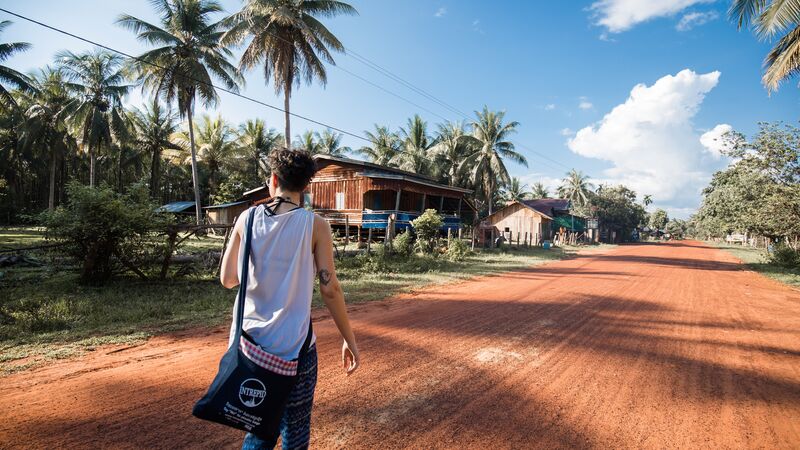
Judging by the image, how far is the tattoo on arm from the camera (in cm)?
176

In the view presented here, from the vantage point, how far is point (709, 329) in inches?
243

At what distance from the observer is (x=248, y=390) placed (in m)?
1.42

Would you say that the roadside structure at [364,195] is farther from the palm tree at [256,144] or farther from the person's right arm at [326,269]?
the person's right arm at [326,269]

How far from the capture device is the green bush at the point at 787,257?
1684 cm

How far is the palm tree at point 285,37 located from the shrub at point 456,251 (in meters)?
9.11

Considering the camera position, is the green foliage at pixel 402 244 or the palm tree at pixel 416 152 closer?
the green foliage at pixel 402 244

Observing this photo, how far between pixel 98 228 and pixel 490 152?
94.7 feet

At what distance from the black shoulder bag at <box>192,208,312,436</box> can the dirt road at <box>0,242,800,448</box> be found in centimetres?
145

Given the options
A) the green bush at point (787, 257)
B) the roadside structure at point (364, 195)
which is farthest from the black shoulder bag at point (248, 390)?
the green bush at point (787, 257)

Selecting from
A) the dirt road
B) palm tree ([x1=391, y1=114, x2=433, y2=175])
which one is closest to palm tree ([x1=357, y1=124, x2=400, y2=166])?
palm tree ([x1=391, y1=114, x2=433, y2=175])

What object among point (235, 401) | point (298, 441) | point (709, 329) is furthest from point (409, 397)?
point (709, 329)

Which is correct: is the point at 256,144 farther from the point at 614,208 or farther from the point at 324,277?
the point at 614,208

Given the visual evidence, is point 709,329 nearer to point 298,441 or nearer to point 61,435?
point 298,441

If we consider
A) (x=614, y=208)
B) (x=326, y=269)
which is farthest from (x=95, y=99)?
(x=614, y=208)
